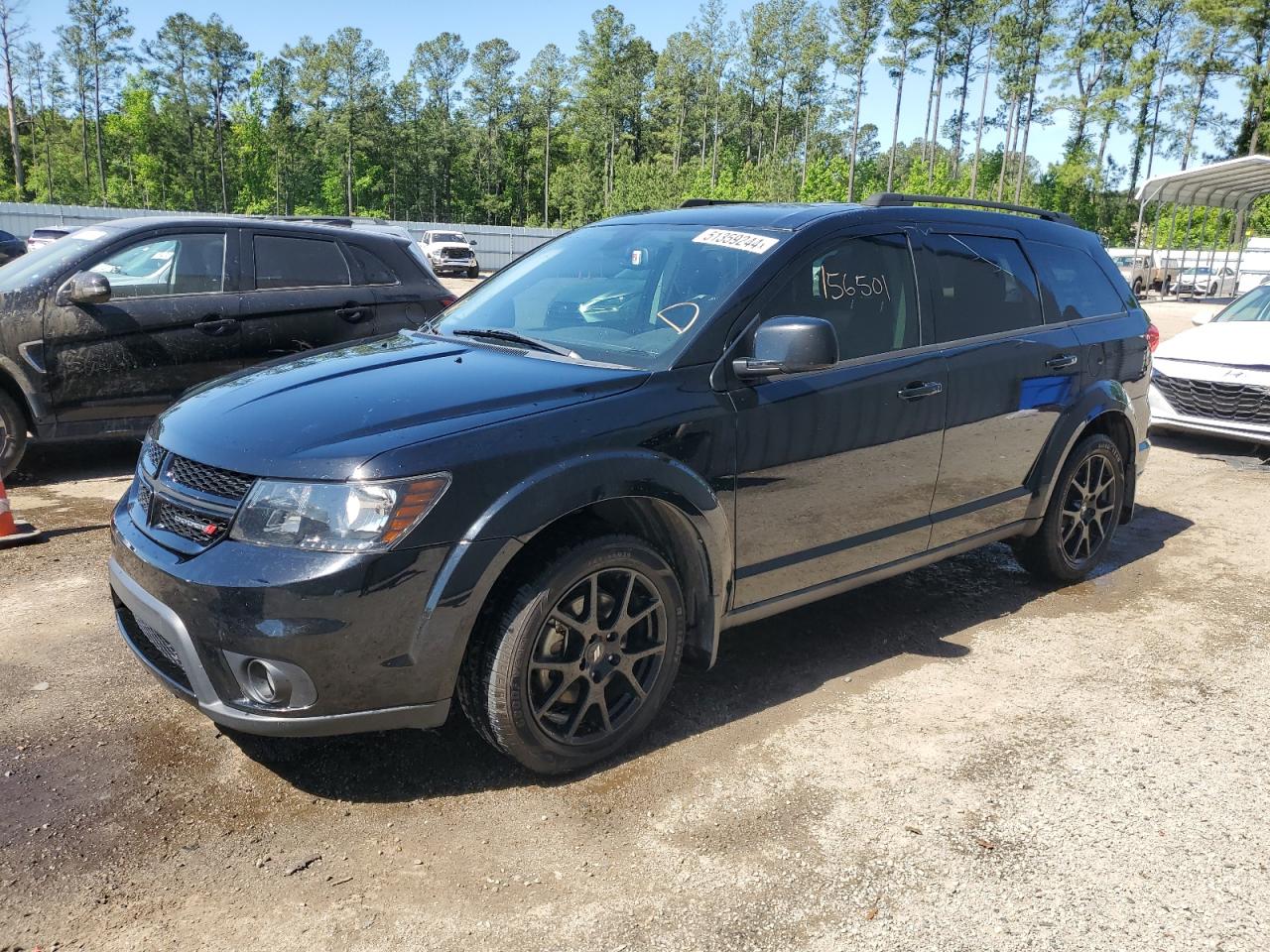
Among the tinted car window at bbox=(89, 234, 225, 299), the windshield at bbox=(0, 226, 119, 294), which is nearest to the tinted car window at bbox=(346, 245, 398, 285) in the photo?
the tinted car window at bbox=(89, 234, 225, 299)

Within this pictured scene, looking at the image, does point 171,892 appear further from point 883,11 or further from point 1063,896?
point 883,11

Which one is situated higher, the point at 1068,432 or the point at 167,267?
the point at 167,267

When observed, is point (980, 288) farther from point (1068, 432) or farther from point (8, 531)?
point (8, 531)

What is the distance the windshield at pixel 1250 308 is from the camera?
30.7 feet

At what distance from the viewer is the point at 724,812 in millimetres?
3055

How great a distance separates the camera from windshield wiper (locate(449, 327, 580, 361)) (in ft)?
11.8

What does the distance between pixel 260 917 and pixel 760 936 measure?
4.11ft

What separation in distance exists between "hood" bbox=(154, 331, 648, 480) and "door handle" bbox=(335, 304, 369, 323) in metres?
A: 3.79

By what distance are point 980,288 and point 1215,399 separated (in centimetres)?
523

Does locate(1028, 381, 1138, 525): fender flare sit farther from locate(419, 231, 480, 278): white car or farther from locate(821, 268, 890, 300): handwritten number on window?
locate(419, 231, 480, 278): white car

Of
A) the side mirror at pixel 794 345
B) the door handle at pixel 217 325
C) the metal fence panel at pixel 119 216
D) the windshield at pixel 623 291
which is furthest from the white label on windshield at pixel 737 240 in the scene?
A: the metal fence panel at pixel 119 216

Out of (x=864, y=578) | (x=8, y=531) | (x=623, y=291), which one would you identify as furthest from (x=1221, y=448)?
(x=8, y=531)

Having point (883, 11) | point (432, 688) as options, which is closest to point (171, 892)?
point (432, 688)

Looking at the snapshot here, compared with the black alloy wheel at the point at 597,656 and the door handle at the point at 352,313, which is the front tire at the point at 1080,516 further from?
the door handle at the point at 352,313
